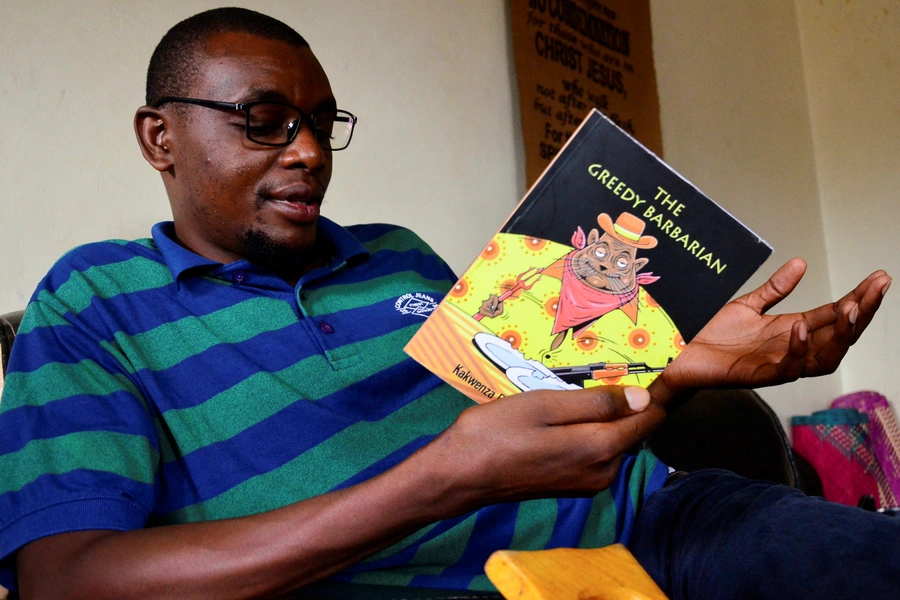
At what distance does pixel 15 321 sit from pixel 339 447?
18.3 inches

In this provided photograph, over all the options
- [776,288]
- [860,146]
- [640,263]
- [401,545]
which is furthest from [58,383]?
[860,146]

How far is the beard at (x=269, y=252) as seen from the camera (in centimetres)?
114

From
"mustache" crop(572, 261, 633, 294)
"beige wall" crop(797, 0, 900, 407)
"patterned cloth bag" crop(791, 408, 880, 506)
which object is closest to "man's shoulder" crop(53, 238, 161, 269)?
"mustache" crop(572, 261, 633, 294)

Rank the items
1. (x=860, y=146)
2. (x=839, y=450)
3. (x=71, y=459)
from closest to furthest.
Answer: (x=71, y=459)
(x=839, y=450)
(x=860, y=146)

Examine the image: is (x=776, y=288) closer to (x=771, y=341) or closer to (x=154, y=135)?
(x=771, y=341)

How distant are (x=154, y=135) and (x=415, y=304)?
0.45 meters

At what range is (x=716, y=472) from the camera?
43.4 inches

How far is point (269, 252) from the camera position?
3.76 ft

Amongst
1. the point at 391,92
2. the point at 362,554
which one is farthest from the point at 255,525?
the point at 391,92

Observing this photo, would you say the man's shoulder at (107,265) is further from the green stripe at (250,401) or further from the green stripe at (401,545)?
the green stripe at (401,545)

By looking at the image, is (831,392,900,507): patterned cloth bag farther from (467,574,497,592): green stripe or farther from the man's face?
the man's face

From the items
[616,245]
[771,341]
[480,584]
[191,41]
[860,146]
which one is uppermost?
[860,146]

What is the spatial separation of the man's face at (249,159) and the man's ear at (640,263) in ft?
1.63

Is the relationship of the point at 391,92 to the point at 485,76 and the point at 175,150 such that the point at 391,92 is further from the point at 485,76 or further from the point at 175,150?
the point at 175,150
